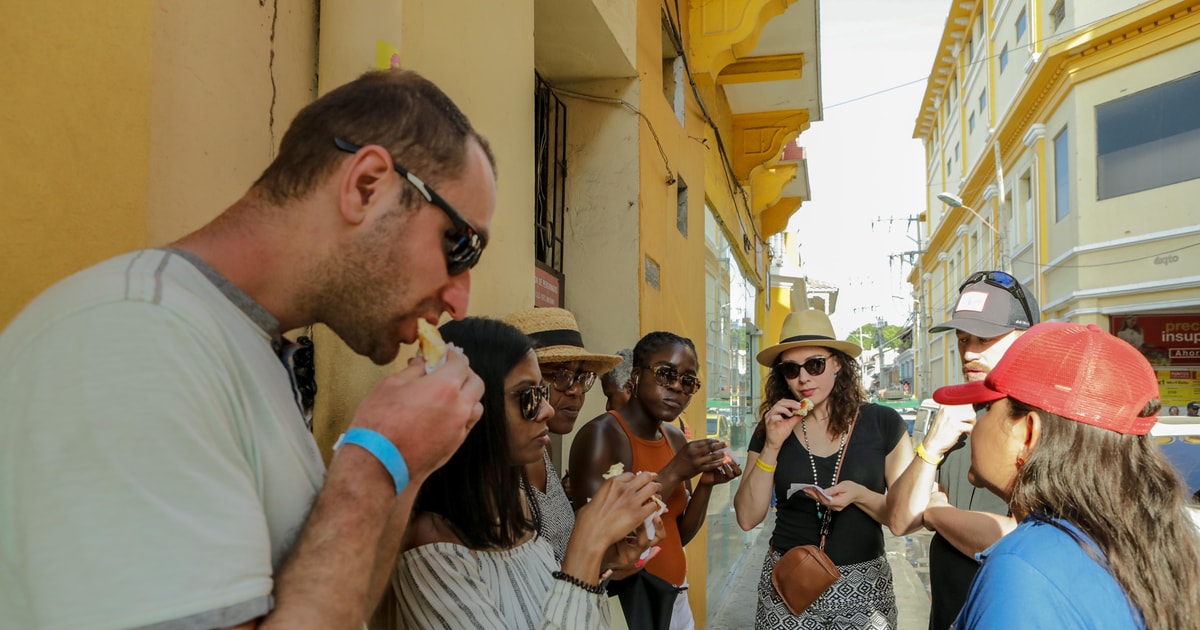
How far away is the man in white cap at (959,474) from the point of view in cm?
302

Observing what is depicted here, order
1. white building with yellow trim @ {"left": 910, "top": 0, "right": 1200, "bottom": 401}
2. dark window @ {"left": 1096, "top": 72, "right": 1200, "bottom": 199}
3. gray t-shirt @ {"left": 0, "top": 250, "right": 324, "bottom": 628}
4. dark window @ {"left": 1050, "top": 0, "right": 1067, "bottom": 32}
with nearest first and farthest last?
gray t-shirt @ {"left": 0, "top": 250, "right": 324, "bottom": 628} → dark window @ {"left": 1096, "top": 72, "right": 1200, "bottom": 199} → white building with yellow trim @ {"left": 910, "top": 0, "right": 1200, "bottom": 401} → dark window @ {"left": 1050, "top": 0, "right": 1067, "bottom": 32}

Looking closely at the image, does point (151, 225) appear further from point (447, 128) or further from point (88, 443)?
point (88, 443)

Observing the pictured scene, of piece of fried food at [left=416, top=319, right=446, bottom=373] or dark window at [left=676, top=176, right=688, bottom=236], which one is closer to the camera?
piece of fried food at [left=416, top=319, right=446, bottom=373]

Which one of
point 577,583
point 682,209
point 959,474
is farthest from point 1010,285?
point 682,209

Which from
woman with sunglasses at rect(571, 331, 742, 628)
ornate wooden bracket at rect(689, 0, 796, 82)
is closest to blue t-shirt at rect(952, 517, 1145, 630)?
woman with sunglasses at rect(571, 331, 742, 628)

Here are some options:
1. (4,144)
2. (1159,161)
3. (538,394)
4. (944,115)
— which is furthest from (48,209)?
(944,115)

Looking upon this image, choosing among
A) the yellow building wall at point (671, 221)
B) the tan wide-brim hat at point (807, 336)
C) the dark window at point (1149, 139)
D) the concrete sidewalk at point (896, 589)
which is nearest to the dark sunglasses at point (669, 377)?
the tan wide-brim hat at point (807, 336)

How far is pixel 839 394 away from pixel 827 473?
43 centimetres

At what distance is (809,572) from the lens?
3.23 metres

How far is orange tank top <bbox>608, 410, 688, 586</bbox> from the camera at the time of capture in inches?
140

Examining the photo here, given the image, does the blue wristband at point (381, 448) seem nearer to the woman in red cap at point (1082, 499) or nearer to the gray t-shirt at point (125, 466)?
the gray t-shirt at point (125, 466)

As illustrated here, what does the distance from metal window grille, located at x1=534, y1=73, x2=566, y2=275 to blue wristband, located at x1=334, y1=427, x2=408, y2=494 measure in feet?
13.1

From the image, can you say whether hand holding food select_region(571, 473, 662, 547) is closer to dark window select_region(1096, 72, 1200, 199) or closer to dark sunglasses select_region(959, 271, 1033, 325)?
dark sunglasses select_region(959, 271, 1033, 325)

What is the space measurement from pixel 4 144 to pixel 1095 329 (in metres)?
2.35
